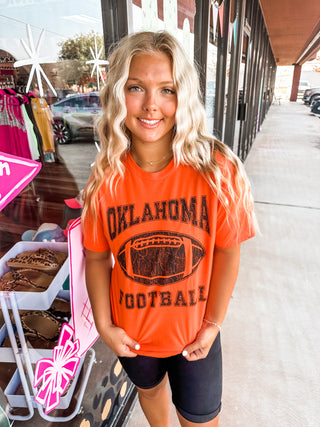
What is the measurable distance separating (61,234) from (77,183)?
582mm

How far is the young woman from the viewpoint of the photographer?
2.86ft

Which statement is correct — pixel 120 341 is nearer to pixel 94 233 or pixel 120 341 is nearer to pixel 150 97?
pixel 94 233

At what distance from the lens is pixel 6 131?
3.23 feet

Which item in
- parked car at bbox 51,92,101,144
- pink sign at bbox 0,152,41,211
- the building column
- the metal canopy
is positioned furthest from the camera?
the building column

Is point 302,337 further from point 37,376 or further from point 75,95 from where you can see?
point 75,95

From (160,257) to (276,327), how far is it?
1516 millimetres

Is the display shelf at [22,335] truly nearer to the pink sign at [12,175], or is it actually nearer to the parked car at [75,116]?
the pink sign at [12,175]

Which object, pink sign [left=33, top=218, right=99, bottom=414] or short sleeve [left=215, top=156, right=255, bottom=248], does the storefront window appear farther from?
short sleeve [left=215, top=156, right=255, bottom=248]

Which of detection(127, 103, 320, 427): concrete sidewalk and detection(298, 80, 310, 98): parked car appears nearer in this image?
detection(127, 103, 320, 427): concrete sidewalk

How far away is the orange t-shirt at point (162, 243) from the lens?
917 millimetres

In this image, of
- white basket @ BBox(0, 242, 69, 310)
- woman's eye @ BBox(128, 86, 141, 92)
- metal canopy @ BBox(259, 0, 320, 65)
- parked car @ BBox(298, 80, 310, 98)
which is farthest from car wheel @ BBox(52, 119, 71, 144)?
parked car @ BBox(298, 80, 310, 98)

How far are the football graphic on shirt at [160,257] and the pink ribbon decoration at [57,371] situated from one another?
0.39 meters

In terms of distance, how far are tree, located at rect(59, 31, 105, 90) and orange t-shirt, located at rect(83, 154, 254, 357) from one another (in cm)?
46

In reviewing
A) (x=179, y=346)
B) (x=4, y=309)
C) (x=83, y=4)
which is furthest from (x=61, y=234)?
Result: (x=83, y=4)
